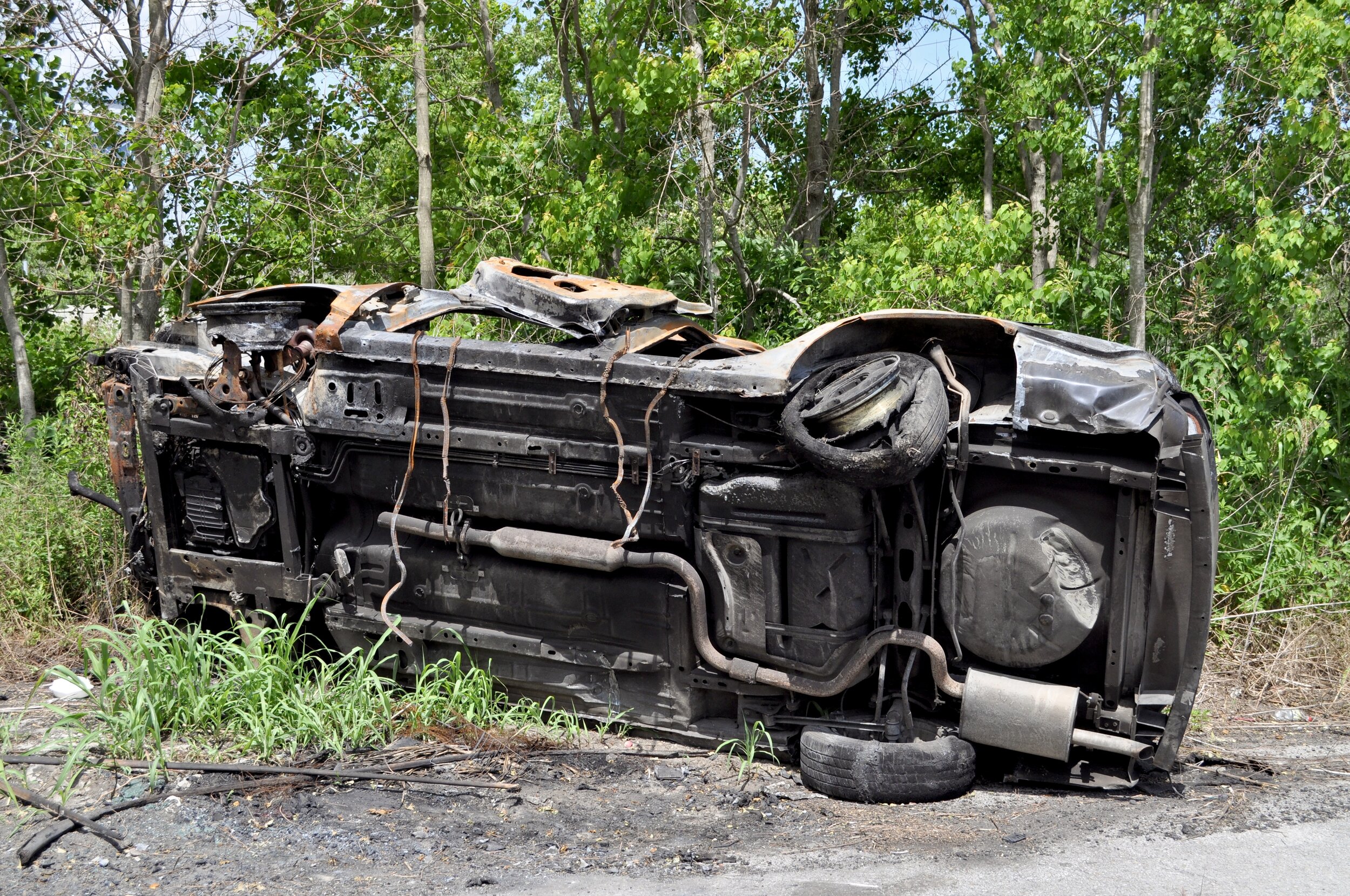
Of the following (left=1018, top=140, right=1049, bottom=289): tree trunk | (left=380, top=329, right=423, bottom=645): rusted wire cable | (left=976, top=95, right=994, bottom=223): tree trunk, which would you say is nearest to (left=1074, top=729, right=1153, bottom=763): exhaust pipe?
(left=380, top=329, right=423, bottom=645): rusted wire cable

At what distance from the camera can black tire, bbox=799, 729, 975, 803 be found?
4.52 m

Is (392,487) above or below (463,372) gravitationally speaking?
below

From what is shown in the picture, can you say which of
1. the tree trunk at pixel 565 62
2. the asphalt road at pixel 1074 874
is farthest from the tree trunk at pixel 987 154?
the asphalt road at pixel 1074 874

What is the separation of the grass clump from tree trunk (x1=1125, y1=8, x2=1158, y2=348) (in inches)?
206

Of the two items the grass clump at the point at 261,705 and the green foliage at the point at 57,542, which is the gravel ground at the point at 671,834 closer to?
the grass clump at the point at 261,705

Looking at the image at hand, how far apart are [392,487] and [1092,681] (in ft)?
11.2

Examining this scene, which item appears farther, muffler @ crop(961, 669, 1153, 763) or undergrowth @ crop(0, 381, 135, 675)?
undergrowth @ crop(0, 381, 135, 675)

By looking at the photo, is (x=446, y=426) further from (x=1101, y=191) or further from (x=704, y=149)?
(x=1101, y=191)

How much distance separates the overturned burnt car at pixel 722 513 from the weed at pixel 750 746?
82 millimetres

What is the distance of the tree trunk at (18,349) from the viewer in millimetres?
8836

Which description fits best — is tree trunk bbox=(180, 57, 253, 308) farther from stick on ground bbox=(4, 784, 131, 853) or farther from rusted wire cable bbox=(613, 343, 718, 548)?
rusted wire cable bbox=(613, 343, 718, 548)

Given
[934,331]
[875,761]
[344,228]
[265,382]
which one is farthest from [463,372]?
[344,228]

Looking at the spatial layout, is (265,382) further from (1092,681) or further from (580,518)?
(1092,681)

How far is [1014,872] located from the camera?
381 cm
